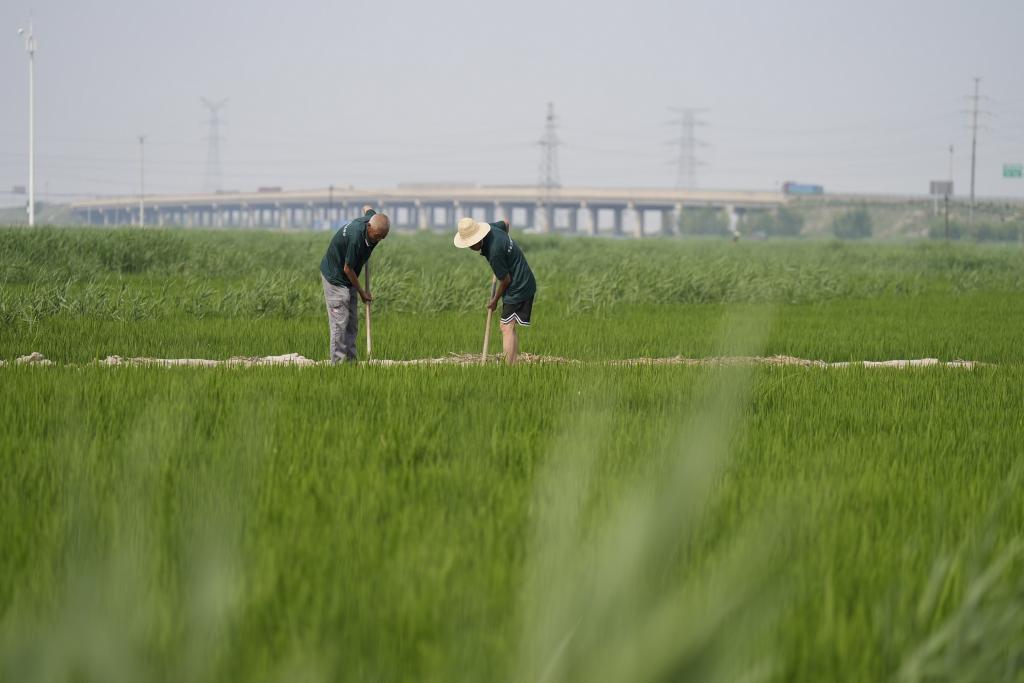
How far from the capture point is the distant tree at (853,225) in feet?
429

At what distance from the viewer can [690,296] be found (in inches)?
763

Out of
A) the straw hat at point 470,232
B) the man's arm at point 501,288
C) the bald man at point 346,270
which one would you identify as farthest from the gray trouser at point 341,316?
the man's arm at point 501,288

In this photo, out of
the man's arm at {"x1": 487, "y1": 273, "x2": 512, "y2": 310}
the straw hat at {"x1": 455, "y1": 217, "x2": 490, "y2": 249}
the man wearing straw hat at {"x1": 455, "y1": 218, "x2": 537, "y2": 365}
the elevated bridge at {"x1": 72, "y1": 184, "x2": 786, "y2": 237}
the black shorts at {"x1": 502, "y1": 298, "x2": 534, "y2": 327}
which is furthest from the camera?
the elevated bridge at {"x1": 72, "y1": 184, "x2": 786, "y2": 237}

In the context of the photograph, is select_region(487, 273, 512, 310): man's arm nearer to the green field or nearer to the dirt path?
the dirt path

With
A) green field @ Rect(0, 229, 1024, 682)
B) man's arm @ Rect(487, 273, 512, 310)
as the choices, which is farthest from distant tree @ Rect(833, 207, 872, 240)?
green field @ Rect(0, 229, 1024, 682)

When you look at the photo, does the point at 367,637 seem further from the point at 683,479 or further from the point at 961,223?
the point at 961,223

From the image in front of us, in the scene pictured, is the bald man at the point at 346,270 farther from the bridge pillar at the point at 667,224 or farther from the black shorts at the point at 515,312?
the bridge pillar at the point at 667,224

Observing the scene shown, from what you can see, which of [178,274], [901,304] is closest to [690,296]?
[901,304]

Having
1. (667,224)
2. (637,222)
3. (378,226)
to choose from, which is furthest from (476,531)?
(667,224)

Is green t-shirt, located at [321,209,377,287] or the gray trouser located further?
the gray trouser

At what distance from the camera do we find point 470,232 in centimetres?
952

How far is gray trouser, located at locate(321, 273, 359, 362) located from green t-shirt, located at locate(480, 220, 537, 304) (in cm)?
115

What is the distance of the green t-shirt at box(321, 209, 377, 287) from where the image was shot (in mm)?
9484

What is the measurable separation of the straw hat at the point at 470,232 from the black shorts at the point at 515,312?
656 millimetres
